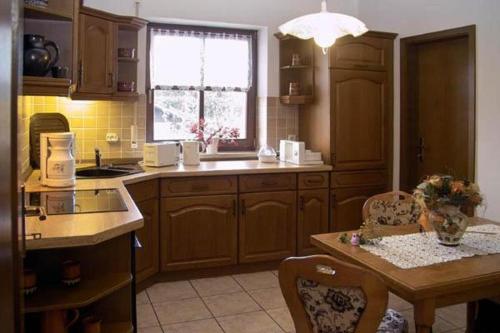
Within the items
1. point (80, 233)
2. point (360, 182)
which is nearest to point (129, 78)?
point (360, 182)

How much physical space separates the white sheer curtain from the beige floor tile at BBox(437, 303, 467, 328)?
2.68 meters

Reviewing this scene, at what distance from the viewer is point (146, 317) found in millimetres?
3145

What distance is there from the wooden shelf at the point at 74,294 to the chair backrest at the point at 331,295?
763mm

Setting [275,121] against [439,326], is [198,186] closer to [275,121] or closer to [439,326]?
[275,121]

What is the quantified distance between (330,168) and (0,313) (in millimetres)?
3598

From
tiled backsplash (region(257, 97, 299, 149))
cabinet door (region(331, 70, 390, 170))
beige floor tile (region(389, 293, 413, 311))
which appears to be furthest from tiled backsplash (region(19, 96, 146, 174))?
beige floor tile (region(389, 293, 413, 311))

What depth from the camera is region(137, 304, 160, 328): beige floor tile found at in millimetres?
3043

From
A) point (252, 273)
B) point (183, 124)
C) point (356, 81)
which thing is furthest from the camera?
point (183, 124)

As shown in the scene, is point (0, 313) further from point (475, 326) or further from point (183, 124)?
point (183, 124)

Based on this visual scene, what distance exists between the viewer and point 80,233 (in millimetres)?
1849

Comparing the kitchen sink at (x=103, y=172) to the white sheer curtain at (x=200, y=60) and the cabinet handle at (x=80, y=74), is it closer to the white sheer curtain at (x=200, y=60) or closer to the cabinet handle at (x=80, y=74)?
the cabinet handle at (x=80, y=74)

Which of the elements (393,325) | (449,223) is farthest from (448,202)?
(393,325)

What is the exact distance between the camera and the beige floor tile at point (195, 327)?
9.66ft

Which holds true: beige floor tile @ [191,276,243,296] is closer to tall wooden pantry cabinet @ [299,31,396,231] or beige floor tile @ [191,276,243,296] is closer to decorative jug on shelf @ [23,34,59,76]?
tall wooden pantry cabinet @ [299,31,396,231]
